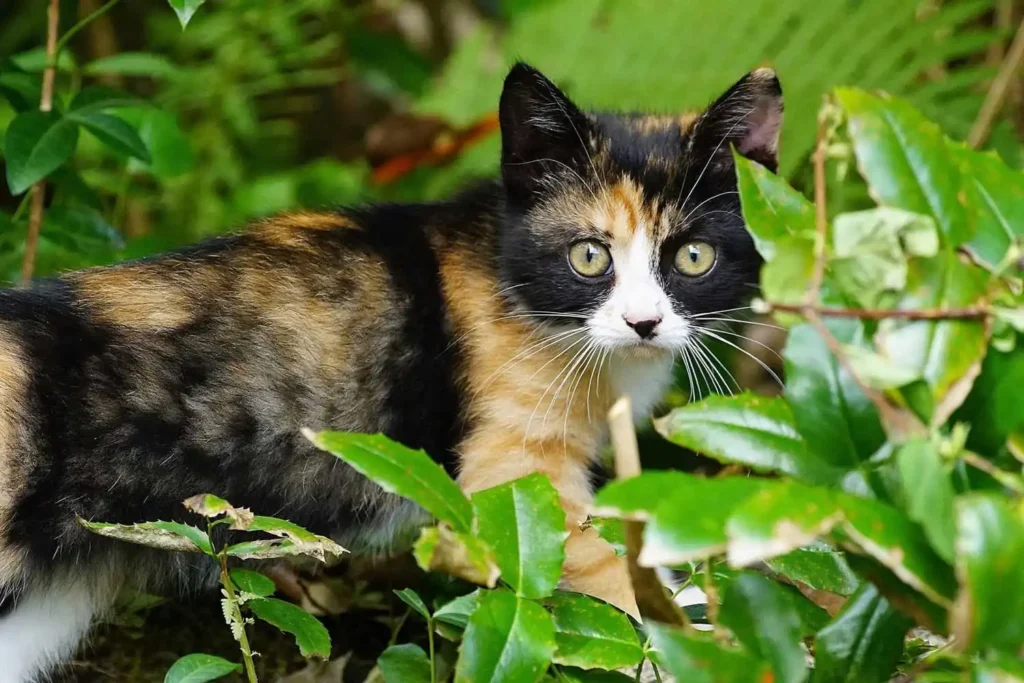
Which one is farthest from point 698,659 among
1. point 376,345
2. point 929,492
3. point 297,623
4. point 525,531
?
point 376,345

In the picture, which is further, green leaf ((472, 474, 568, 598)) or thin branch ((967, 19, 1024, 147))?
thin branch ((967, 19, 1024, 147))

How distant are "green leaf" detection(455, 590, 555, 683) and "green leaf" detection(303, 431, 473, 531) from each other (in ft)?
0.38

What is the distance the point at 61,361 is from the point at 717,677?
1203 mm

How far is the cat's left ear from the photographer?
1.95 metres

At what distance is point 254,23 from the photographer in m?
3.76

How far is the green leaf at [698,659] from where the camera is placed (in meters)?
0.96

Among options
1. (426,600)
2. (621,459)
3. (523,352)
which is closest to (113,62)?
(523,352)

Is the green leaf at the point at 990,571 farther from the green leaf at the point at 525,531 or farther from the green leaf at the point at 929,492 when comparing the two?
the green leaf at the point at 525,531

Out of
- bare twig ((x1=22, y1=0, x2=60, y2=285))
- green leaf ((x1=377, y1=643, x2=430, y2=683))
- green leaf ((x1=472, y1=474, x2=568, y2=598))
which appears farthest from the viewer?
bare twig ((x1=22, y1=0, x2=60, y2=285))

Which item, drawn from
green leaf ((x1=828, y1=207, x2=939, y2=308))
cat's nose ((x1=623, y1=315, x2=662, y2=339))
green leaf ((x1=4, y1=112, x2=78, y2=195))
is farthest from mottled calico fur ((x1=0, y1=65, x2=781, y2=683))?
green leaf ((x1=828, y1=207, x2=939, y2=308))

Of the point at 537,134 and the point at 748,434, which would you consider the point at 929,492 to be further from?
the point at 537,134

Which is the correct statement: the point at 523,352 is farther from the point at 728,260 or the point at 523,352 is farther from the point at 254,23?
the point at 254,23

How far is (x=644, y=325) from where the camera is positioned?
1895 millimetres

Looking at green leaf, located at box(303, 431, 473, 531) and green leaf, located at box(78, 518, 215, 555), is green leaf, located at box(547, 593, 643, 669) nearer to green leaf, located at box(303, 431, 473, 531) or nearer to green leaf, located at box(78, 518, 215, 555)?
green leaf, located at box(303, 431, 473, 531)
